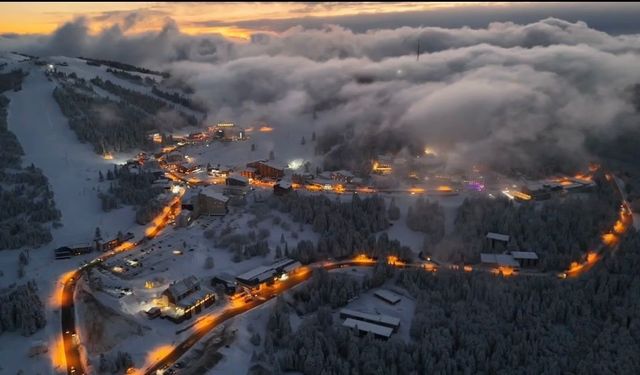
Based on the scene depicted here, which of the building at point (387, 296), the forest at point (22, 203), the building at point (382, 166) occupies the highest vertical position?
the forest at point (22, 203)

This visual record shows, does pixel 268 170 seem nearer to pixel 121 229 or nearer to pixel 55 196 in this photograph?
pixel 121 229

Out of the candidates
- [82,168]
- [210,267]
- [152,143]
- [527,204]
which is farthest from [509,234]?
[152,143]

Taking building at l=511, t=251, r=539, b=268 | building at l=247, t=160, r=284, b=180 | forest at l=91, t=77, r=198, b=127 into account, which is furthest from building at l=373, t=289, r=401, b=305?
forest at l=91, t=77, r=198, b=127

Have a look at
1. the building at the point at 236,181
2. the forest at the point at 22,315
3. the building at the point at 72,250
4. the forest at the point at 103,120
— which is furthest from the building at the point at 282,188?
the forest at the point at 103,120

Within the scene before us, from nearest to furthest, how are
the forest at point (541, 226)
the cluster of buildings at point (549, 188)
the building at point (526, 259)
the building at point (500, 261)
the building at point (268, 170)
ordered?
the building at point (500, 261)
the building at point (526, 259)
the forest at point (541, 226)
the cluster of buildings at point (549, 188)
the building at point (268, 170)

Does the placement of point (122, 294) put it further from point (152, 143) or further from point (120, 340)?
point (152, 143)

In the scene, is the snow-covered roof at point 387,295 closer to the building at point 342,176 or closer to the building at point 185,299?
the building at point 185,299
